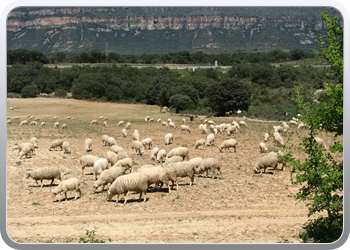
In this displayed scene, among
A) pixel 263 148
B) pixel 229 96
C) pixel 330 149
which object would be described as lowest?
pixel 229 96

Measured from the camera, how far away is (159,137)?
30.5 metres

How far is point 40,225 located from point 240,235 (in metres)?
5.99

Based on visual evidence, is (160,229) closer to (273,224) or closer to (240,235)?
(240,235)

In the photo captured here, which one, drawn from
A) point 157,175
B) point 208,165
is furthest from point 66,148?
point 157,175

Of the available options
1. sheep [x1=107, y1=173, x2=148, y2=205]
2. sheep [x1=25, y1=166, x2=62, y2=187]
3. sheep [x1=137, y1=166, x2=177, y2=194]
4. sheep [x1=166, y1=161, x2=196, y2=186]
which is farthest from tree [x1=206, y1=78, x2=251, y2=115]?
sheep [x1=107, y1=173, x2=148, y2=205]

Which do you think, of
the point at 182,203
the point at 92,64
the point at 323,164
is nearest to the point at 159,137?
the point at 182,203

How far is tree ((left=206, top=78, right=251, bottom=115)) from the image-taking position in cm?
4828

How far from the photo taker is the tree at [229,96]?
48281 mm

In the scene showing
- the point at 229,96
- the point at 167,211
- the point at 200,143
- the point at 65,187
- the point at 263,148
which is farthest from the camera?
the point at 229,96

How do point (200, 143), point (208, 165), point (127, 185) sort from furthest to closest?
point (200, 143) → point (208, 165) → point (127, 185)

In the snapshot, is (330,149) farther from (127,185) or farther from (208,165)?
(208,165)

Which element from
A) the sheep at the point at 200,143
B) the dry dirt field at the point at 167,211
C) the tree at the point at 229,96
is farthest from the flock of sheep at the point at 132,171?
the tree at the point at 229,96

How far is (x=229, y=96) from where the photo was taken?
4847cm

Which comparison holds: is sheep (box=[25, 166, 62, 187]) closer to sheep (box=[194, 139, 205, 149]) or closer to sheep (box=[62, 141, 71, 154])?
sheep (box=[62, 141, 71, 154])
